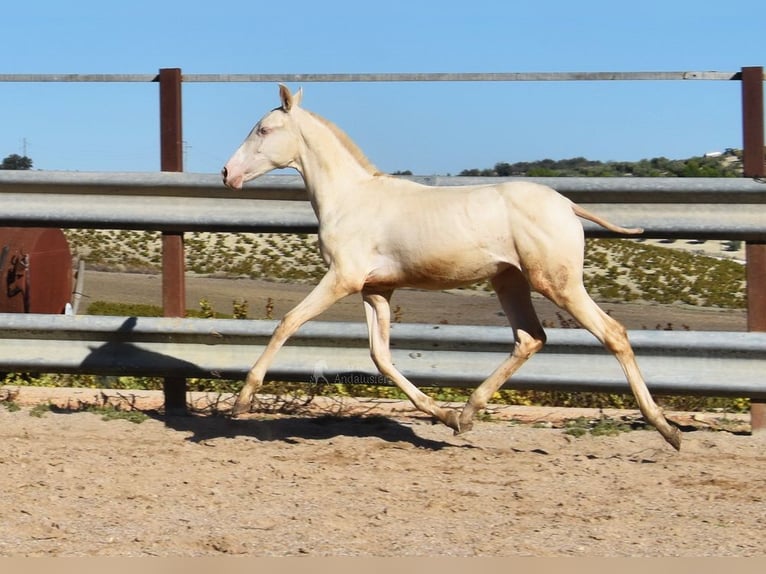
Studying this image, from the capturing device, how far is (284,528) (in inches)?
182

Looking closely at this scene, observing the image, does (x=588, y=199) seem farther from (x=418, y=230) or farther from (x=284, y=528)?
(x=284, y=528)

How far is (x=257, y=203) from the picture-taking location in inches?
275

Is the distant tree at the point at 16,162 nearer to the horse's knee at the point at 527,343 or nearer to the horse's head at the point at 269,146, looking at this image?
the horse's head at the point at 269,146

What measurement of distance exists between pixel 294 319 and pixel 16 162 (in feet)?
8.90

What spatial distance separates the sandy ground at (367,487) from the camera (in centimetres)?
440

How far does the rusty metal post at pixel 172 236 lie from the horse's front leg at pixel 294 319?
3.51 feet

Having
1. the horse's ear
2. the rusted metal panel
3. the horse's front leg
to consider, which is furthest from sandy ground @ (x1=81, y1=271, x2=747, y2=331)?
the horse's front leg

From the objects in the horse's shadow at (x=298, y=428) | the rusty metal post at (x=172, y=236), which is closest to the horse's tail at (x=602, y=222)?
the horse's shadow at (x=298, y=428)

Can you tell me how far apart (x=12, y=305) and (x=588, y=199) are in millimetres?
6589

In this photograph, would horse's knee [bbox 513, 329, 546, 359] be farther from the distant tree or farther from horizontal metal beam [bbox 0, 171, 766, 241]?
the distant tree

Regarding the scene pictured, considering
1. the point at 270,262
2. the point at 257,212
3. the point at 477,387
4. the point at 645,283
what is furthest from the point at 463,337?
the point at 645,283

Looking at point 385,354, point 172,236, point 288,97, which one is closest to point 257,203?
point 172,236

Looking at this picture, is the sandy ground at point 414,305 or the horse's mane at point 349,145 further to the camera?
the sandy ground at point 414,305

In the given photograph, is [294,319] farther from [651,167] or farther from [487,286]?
[487,286]
